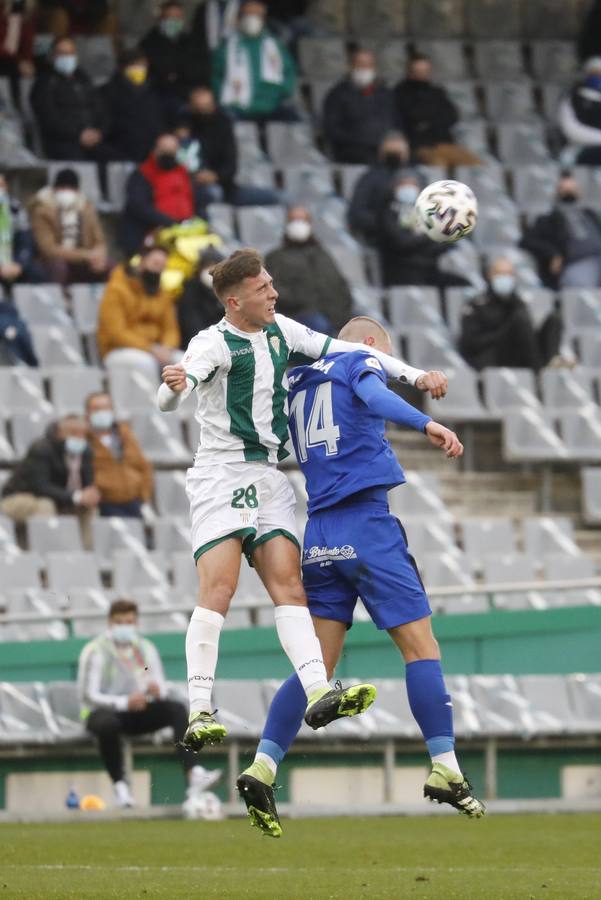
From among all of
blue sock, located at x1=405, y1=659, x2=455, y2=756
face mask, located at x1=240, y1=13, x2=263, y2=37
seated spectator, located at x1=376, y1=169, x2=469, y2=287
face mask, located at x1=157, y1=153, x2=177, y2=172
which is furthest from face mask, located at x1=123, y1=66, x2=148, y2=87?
blue sock, located at x1=405, y1=659, x2=455, y2=756

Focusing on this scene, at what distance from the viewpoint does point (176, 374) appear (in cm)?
869

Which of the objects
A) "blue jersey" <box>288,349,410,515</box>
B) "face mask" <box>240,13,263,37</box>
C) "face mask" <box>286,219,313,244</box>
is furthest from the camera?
"face mask" <box>240,13,263,37</box>

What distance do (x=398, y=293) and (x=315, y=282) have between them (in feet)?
4.58

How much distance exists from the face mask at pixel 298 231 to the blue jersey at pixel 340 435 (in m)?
8.79

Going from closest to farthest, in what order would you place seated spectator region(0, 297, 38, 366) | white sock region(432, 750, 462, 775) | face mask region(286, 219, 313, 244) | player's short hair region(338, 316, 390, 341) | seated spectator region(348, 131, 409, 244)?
white sock region(432, 750, 462, 775) → player's short hair region(338, 316, 390, 341) → seated spectator region(0, 297, 38, 366) → face mask region(286, 219, 313, 244) → seated spectator region(348, 131, 409, 244)

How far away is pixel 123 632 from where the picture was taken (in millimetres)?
13812

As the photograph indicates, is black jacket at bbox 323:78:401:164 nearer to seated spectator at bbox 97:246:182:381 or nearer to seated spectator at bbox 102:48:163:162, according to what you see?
seated spectator at bbox 102:48:163:162

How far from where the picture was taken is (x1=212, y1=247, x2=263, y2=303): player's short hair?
9.05m

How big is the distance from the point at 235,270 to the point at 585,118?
44.3 ft

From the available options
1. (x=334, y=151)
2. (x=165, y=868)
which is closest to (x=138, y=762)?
(x=165, y=868)

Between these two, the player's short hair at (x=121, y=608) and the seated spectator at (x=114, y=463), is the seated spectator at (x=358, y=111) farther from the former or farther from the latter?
the player's short hair at (x=121, y=608)

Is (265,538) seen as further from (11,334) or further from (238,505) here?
(11,334)

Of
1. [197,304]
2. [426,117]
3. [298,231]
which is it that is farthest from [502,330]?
[426,117]

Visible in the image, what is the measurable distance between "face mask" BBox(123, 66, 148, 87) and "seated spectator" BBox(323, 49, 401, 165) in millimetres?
1983
